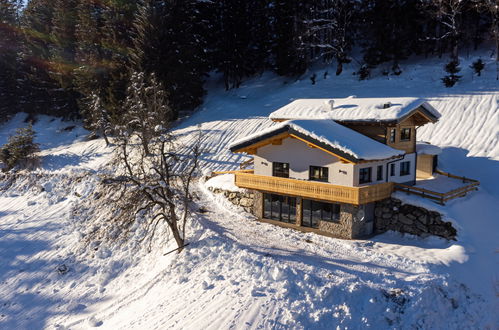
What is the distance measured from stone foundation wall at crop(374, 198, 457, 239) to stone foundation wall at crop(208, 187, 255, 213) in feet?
26.3

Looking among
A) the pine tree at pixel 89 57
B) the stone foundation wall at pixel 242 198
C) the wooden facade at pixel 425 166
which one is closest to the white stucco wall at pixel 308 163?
the stone foundation wall at pixel 242 198

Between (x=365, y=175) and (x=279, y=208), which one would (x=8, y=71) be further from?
(x=365, y=175)

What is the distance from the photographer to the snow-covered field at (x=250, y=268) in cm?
1369

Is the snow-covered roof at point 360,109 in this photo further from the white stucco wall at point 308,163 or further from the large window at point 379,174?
the white stucco wall at point 308,163

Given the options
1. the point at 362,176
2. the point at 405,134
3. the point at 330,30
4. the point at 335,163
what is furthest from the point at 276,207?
the point at 330,30

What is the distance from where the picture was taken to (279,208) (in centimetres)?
2236

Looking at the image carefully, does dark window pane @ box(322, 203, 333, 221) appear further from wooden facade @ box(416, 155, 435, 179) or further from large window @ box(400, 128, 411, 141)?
wooden facade @ box(416, 155, 435, 179)

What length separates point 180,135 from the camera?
37438mm

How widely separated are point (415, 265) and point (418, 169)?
39.4 feet

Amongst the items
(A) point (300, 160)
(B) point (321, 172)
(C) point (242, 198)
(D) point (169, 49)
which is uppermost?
(D) point (169, 49)

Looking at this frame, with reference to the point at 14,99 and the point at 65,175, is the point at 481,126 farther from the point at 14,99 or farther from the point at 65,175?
the point at 14,99

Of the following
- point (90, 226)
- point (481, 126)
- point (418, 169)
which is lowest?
point (90, 226)

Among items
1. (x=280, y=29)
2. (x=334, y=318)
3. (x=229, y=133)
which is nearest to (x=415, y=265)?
(x=334, y=318)

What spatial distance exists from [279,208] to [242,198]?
3379 mm
